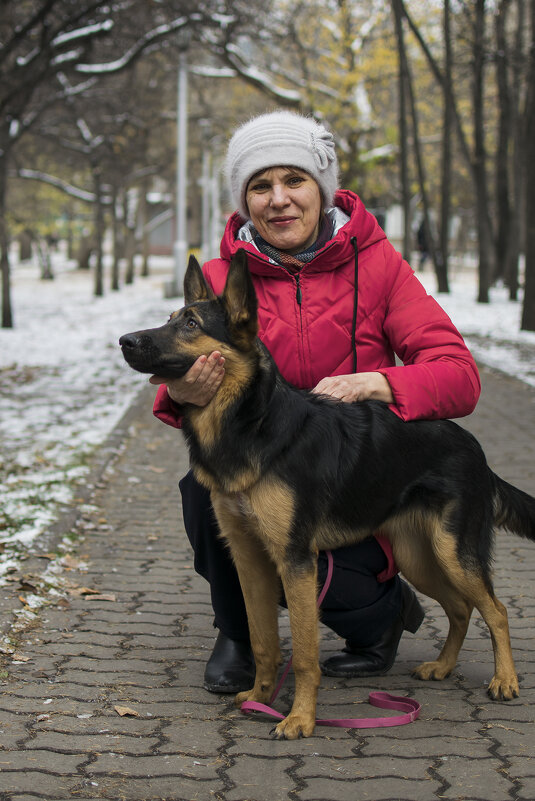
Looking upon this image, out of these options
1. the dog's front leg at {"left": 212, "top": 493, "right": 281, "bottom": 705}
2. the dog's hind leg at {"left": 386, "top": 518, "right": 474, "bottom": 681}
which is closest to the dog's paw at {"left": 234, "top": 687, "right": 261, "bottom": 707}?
the dog's front leg at {"left": 212, "top": 493, "right": 281, "bottom": 705}

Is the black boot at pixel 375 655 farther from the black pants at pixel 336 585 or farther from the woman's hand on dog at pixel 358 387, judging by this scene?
the woman's hand on dog at pixel 358 387

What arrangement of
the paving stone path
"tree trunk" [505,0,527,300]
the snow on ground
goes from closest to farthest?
the paving stone path, the snow on ground, "tree trunk" [505,0,527,300]

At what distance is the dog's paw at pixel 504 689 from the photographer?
4145mm

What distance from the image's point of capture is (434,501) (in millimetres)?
4070

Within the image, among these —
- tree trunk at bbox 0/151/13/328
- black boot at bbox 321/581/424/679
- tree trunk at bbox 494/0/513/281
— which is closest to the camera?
black boot at bbox 321/581/424/679

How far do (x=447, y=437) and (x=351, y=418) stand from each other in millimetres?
405

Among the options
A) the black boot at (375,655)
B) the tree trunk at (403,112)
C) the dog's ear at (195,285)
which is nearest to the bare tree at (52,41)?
the tree trunk at (403,112)

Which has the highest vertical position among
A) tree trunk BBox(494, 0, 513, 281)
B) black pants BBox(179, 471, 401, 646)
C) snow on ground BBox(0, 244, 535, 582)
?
tree trunk BBox(494, 0, 513, 281)

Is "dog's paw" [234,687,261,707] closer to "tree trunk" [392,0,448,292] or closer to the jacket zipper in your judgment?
the jacket zipper

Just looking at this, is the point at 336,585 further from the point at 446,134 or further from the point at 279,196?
the point at 446,134

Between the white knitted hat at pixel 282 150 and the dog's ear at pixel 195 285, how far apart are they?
624 mm

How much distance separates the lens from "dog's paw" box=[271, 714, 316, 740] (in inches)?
149

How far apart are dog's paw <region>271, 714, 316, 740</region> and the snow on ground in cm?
253

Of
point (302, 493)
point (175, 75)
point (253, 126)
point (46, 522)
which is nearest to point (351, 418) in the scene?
point (302, 493)
